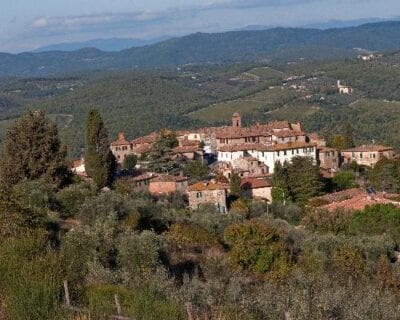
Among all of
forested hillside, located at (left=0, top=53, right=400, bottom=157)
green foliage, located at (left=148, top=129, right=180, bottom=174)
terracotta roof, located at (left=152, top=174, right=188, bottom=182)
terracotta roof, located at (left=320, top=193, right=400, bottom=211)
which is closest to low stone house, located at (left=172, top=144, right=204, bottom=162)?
green foliage, located at (left=148, top=129, right=180, bottom=174)

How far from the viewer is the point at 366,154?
176 ft

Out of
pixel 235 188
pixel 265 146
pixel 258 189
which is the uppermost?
pixel 265 146

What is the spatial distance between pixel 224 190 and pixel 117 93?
5313 inches

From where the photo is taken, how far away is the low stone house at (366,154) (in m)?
53.3

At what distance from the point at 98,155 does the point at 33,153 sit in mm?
7523

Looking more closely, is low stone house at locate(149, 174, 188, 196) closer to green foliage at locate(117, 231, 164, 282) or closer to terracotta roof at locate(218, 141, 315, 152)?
terracotta roof at locate(218, 141, 315, 152)

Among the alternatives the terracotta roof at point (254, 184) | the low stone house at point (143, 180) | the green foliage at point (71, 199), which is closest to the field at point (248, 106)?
the terracotta roof at point (254, 184)

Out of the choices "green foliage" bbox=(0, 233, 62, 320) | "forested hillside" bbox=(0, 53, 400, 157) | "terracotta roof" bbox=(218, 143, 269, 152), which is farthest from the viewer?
"forested hillside" bbox=(0, 53, 400, 157)

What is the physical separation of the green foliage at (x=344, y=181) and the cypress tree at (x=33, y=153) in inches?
853

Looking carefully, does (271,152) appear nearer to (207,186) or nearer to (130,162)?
(130,162)

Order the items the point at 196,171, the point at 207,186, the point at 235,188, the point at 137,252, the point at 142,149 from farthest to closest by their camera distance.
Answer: the point at 142,149 → the point at 196,171 → the point at 235,188 → the point at 207,186 → the point at 137,252

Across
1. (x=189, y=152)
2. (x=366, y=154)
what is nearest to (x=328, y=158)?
(x=366, y=154)

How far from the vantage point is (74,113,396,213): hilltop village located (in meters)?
39.0

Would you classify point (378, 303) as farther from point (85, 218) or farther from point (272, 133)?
point (272, 133)
